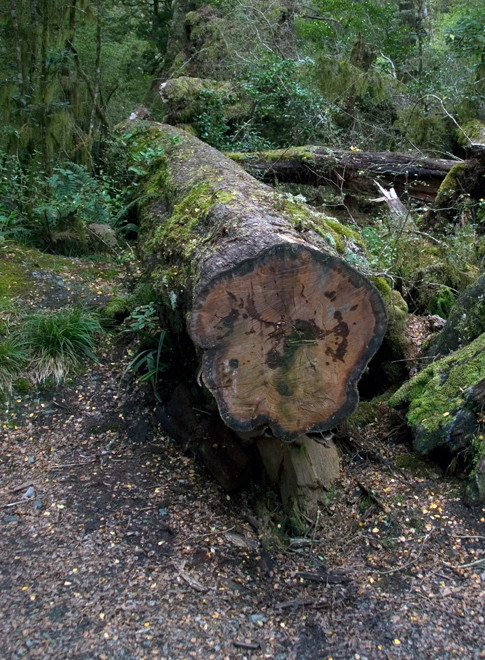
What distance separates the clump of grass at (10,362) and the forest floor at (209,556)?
0.21m

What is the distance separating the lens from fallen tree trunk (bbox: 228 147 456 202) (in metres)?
7.37

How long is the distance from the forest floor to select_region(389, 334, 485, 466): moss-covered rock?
0.64 ft

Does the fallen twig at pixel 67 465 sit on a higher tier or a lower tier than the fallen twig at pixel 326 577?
lower

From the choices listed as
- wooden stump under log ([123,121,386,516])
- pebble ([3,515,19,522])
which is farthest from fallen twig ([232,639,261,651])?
pebble ([3,515,19,522])

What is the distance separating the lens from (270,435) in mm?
3031

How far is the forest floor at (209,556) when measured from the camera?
245 centimetres

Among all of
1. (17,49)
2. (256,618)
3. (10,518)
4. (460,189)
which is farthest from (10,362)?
(460,189)

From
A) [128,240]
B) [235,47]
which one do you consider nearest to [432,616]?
[128,240]

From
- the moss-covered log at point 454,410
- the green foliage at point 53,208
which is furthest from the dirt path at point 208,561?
the green foliage at point 53,208

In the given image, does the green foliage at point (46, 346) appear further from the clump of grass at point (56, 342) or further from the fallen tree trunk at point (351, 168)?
the fallen tree trunk at point (351, 168)

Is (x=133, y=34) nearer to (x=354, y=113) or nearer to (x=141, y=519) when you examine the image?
(x=354, y=113)

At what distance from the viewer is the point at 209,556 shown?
2914 mm

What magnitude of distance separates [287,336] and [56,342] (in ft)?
7.11

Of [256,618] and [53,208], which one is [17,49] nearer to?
[53,208]
